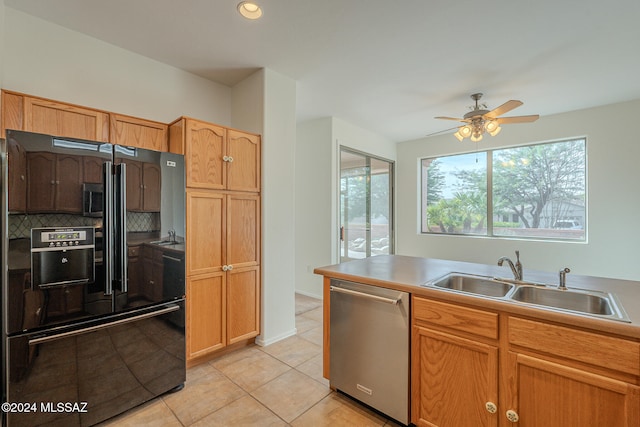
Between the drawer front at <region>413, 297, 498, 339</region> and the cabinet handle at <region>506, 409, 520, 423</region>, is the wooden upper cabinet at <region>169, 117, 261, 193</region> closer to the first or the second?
the drawer front at <region>413, 297, 498, 339</region>

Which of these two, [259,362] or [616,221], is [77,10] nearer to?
[259,362]

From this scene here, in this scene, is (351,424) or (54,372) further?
(351,424)

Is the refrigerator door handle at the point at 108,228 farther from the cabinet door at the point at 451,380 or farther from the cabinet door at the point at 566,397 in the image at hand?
the cabinet door at the point at 566,397

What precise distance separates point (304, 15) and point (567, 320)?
92.6 inches

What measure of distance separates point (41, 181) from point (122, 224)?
1.45 ft

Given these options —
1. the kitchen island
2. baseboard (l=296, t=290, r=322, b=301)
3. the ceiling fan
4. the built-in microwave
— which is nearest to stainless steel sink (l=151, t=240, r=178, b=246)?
the built-in microwave

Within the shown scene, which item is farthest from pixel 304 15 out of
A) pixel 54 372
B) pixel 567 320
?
pixel 54 372

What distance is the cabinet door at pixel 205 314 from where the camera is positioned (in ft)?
7.47

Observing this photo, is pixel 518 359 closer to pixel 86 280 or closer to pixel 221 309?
pixel 221 309

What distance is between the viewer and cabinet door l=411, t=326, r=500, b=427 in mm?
1405

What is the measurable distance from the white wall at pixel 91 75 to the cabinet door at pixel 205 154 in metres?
0.60

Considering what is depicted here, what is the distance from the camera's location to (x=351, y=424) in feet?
5.69

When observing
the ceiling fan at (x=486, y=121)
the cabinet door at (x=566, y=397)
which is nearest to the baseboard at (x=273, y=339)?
the cabinet door at (x=566, y=397)

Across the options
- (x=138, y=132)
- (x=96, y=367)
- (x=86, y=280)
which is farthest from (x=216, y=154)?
(x=96, y=367)
